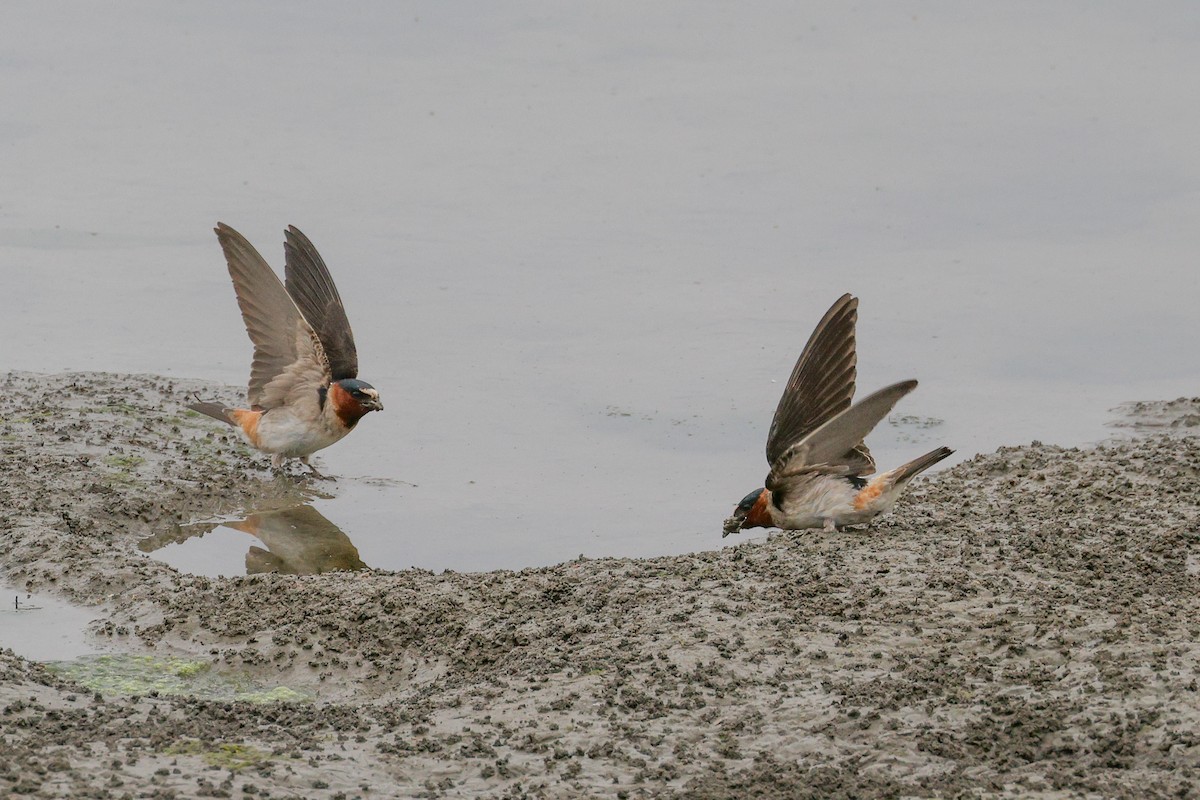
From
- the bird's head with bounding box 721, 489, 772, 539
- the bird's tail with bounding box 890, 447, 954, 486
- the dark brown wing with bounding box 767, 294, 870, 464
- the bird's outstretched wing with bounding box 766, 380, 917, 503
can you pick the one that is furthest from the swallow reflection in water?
the bird's tail with bounding box 890, 447, 954, 486

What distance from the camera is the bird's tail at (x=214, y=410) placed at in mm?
9250

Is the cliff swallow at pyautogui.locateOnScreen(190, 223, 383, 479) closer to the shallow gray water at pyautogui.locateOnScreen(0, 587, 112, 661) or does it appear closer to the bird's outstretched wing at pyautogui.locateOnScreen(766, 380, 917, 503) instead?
the shallow gray water at pyautogui.locateOnScreen(0, 587, 112, 661)

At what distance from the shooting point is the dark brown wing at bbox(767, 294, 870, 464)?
23.8 feet

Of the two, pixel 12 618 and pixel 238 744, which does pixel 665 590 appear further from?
pixel 12 618

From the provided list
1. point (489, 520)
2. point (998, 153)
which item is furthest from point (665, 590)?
point (998, 153)

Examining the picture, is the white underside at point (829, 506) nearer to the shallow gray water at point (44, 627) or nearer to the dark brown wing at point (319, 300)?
the shallow gray water at point (44, 627)

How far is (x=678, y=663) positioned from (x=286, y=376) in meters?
4.62

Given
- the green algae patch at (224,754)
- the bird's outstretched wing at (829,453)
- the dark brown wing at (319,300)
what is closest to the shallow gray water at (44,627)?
the green algae patch at (224,754)

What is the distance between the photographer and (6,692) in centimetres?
500

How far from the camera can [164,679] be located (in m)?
5.90

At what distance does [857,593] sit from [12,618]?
11.0 feet

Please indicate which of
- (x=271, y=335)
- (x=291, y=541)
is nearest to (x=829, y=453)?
(x=291, y=541)

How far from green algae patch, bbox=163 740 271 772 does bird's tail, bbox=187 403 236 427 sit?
188 inches

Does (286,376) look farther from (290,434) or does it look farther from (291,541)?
(291,541)
